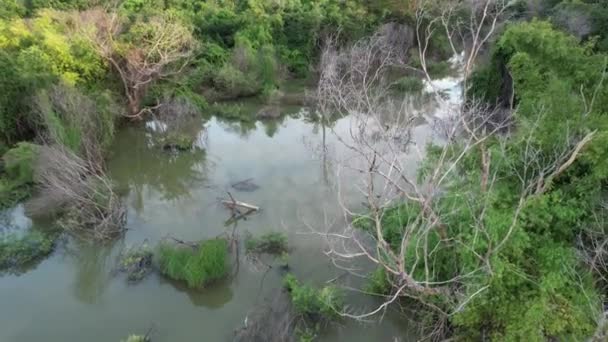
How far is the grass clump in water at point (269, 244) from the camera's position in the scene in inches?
354

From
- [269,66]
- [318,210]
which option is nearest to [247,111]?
[269,66]

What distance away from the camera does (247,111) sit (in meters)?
15.9

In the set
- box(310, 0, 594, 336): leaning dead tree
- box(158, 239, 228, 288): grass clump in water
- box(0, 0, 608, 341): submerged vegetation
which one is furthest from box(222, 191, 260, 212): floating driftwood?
box(310, 0, 594, 336): leaning dead tree

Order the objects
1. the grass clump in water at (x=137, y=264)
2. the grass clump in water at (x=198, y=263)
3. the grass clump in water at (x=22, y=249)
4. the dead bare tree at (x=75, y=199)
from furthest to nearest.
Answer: the dead bare tree at (x=75, y=199) → the grass clump in water at (x=22, y=249) → the grass clump in water at (x=137, y=264) → the grass clump in water at (x=198, y=263)

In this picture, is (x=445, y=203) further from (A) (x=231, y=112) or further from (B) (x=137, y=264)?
(A) (x=231, y=112)

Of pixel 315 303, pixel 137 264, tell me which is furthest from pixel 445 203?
pixel 137 264

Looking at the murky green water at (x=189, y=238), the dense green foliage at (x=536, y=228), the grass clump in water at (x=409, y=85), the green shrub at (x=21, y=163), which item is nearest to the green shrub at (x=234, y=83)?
the murky green water at (x=189, y=238)

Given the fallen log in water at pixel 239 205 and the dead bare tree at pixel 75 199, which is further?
the fallen log in water at pixel 239 205

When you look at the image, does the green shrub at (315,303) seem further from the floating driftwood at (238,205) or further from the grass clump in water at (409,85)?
the grass clump in water at (409,85)

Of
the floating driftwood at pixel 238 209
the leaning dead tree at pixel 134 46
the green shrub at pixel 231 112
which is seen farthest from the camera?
the green shrub at pixel 231 112

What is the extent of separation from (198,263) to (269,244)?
1.51 meters

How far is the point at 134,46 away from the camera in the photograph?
13477 millimetres

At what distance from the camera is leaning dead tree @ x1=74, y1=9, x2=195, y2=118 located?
1321cm

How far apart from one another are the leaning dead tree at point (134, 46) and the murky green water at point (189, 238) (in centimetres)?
148
